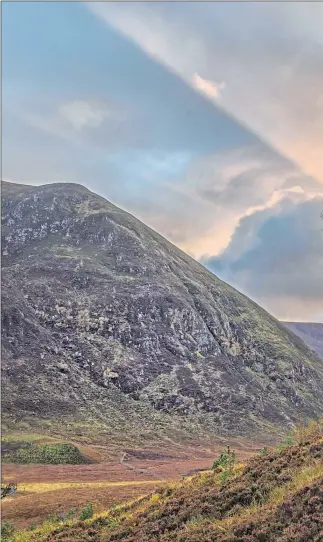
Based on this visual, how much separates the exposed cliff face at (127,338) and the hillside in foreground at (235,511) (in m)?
84.7

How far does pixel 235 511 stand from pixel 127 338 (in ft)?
401

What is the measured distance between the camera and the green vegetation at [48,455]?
7132 cm

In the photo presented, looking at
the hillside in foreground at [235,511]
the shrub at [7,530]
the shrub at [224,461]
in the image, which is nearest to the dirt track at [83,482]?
the shrub at [7,530]

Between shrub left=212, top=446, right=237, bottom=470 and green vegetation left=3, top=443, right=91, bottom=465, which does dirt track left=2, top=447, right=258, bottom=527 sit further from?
shrub left=212, top=446, right=237, bottom=470

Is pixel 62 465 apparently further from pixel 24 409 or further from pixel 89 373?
pixel 89 373

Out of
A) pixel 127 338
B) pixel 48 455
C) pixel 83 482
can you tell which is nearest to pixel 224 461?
pixel 83 482

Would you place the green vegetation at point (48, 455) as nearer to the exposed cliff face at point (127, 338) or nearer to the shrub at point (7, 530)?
the exposed cliff face at point (127, 338)

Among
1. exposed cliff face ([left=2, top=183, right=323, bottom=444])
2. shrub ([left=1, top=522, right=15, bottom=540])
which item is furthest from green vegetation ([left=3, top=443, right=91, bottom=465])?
shrub ([left=1, top=522, right=15, bottom=540])

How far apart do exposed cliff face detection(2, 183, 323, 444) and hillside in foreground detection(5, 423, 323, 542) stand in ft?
278

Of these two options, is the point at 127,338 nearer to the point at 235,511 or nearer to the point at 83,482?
the point at 83,482

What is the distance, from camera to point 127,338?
13562cm

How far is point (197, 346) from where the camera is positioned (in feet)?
472

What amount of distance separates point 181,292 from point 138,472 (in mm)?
99596

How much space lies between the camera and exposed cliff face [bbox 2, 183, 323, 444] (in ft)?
376
